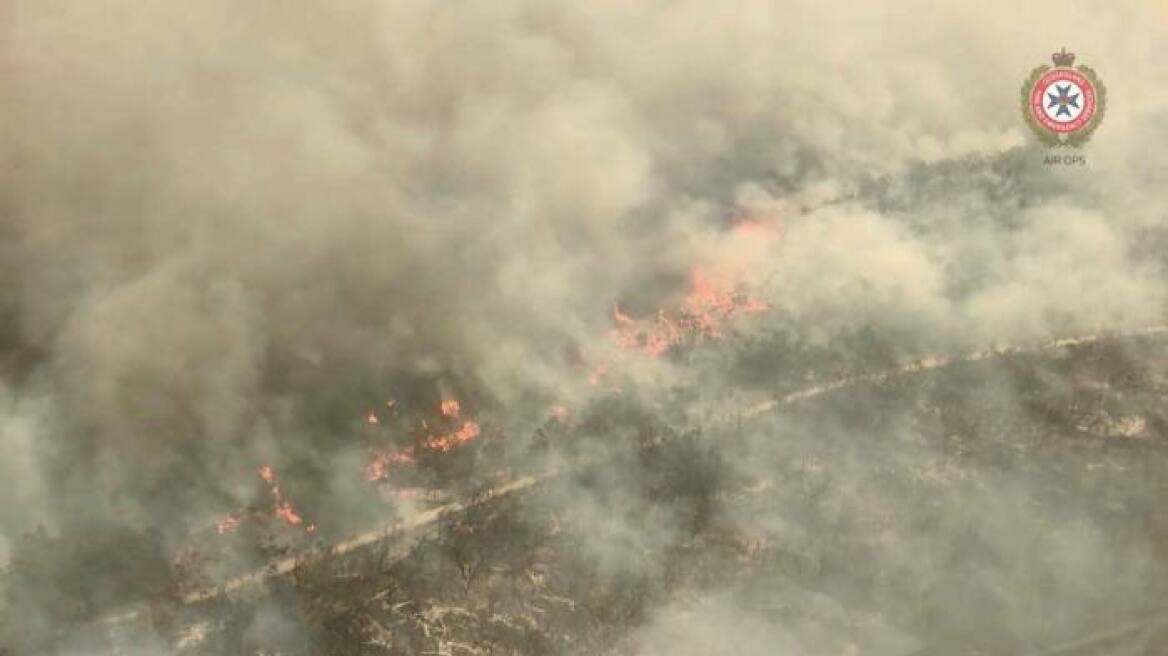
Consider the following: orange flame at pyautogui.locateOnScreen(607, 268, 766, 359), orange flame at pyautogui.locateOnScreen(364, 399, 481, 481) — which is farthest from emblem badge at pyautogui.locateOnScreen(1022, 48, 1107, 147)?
orange flame at pyautogui.locateOnScreen(364, 399, 481, 481)

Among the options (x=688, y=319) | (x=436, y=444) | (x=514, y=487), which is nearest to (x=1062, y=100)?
(x=688, y=319)

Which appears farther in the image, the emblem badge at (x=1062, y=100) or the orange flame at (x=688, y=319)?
the emblem badge at (x=1062, y=100)

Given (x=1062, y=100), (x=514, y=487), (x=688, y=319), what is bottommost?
(x=514, y=487)

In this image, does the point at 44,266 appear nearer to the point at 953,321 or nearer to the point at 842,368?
the point at 842,368

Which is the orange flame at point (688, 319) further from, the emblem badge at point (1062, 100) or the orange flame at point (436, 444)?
the emblem badge at point (1062, 100)

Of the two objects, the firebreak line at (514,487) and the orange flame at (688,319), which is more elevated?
the orange flame at (688,319)

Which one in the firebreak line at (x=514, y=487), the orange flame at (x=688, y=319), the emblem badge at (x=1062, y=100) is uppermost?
the emblem badge at (x=1062, y=100)

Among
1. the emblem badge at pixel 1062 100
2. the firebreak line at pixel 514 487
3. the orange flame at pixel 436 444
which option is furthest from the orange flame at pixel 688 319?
the emblem badge at pixel 1062 100

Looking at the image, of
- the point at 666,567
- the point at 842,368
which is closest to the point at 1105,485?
the point at 842,368

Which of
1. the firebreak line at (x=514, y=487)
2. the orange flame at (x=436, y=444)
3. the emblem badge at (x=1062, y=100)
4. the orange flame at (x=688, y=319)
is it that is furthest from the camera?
the emblem badge at (x=1062, y=100)

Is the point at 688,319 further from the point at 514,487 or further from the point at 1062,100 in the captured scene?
the point at 1062,100
